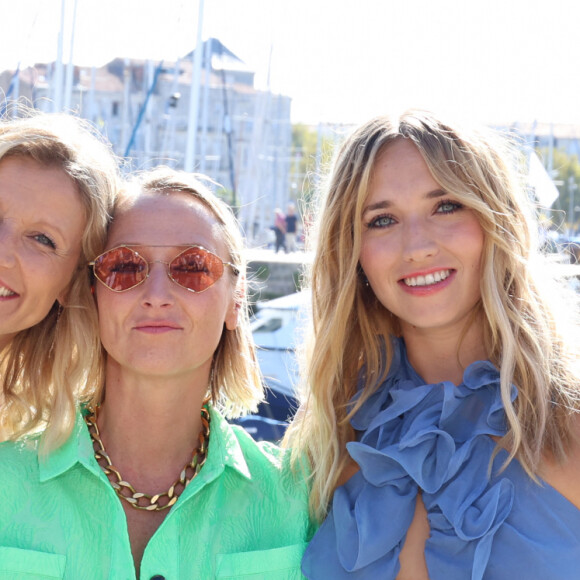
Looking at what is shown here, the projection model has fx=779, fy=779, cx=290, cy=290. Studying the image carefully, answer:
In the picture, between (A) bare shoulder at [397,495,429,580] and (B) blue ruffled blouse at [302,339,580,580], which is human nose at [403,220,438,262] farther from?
(A) bare shoulder at [397,495,429,580]

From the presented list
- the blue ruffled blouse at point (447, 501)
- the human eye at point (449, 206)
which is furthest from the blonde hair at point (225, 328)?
the human eye at point (449, 206)

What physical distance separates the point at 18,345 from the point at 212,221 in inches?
34.8

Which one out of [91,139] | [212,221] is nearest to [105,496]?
[212,221]

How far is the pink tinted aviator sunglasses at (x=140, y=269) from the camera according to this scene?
8.70ft

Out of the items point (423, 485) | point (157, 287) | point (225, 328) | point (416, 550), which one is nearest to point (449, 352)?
point (423, 485)

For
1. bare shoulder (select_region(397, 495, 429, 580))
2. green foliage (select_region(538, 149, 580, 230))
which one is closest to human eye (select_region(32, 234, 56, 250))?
bare shoulder (select_region(397, 495, 429, 580))

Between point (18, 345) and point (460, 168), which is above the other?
point (460, 168)

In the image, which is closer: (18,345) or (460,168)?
(460,168)

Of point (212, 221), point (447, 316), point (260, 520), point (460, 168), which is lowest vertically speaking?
point (260, 520)

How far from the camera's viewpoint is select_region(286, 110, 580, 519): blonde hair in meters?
2.54

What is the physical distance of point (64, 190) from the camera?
9.12ft

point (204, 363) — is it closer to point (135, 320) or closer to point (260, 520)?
point (135, 320)

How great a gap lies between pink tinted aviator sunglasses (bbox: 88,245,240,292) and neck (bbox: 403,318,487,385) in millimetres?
841

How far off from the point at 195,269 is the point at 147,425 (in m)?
0.56
